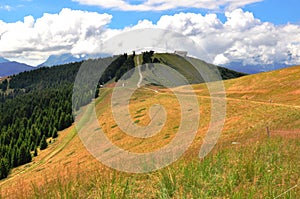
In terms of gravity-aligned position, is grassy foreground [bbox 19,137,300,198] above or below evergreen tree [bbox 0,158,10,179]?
above

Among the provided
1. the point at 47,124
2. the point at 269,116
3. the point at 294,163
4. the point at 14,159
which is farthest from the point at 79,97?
the point at 294,163

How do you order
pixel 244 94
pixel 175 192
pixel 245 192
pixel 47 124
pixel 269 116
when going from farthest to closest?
pixel 47 124 < pixel 244 94 < pixel 269 116 < pixel 175 192 < pixel 245 192

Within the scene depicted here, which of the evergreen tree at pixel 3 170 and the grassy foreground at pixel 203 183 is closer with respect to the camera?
the grassy foreground at pixel 203 183

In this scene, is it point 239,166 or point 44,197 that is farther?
point 239,166

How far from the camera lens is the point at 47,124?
164 meters

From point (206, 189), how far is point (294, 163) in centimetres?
379

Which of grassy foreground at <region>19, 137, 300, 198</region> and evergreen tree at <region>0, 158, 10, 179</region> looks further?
evergreen tree at <region>0, 158, 10, 179</region>

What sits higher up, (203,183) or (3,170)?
(203,183)

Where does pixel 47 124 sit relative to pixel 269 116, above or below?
below

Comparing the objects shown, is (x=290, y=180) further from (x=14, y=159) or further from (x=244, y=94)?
(x=14, y=159)

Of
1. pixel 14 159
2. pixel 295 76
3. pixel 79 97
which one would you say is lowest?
pixel 14 159

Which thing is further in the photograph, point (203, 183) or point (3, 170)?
point (3, 170)

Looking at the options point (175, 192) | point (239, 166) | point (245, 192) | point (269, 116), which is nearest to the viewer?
point (245, 192)

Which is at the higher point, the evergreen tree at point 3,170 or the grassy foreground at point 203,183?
the grassy foreground at point 203,183
